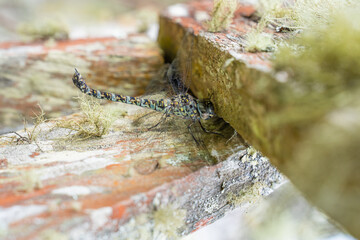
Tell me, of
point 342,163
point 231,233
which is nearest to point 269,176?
point 342,163

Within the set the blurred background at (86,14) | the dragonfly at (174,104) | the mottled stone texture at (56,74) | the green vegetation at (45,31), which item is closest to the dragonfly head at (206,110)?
the dragonfly at (174,104)

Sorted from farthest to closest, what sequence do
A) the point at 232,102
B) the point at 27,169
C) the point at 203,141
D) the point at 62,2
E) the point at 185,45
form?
the point at 62,2
the point at 185,45
the point at 203,141
the point at 232,102
the point at 27,169

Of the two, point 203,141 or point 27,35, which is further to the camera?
point 27,35

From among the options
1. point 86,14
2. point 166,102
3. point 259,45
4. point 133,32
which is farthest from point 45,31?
point 259,45

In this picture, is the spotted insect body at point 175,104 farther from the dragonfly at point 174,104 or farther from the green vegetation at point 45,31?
the green vegetation at point 45,31

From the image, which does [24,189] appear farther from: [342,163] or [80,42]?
[80,42]

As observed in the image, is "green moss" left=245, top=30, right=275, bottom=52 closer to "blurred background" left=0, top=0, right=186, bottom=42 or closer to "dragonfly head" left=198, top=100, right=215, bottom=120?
"dragonfly head" left=198, top=100, right=215, bottom=120

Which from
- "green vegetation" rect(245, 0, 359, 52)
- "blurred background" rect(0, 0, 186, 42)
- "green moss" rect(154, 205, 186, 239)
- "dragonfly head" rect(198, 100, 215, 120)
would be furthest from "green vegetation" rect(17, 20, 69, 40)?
"green moss" rect(154, 205, 186, 239)
